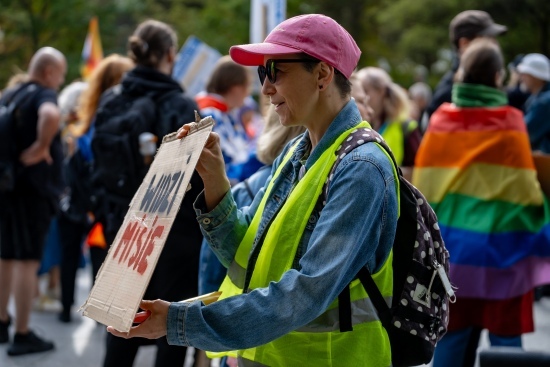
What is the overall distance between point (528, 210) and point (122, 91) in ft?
7.59

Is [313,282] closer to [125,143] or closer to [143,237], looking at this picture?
[143,237]

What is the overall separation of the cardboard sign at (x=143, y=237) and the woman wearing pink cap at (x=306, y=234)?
0.29 ft

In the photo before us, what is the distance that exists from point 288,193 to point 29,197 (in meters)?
4.56

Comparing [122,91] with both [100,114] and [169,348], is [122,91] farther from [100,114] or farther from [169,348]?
[169,348]

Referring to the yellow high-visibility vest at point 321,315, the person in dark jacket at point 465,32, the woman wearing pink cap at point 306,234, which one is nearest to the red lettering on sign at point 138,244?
the woman wearing pink cap at point 306,234

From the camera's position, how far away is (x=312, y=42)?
256cm

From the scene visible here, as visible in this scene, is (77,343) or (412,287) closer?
(412,287)

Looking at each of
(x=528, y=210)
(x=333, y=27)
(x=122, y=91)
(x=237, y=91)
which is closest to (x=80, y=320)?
(x=237, y=91)

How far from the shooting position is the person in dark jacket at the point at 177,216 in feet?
15.6

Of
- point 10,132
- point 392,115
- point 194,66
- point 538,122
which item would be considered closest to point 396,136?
point 392,115

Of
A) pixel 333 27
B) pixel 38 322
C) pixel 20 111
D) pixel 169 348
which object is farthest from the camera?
pixel 38 322

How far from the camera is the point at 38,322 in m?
8.14

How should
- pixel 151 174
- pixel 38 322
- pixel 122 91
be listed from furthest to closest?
pixel 38 322, pixel 122 91, pixel 151 174

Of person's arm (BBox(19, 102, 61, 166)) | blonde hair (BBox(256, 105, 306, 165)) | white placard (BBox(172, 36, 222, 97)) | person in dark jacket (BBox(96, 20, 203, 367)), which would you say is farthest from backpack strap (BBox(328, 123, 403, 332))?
white placard (BBox(172, 36, 222, 97))
